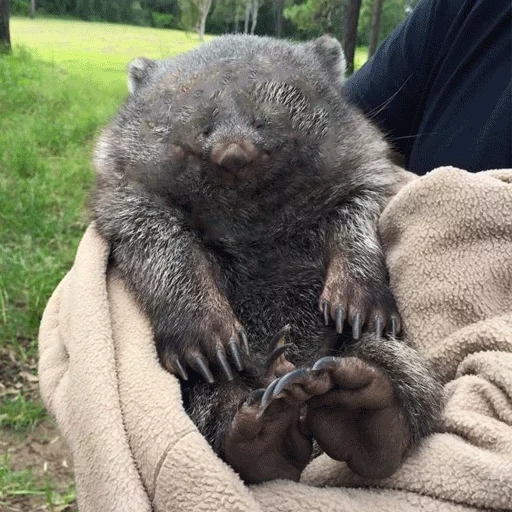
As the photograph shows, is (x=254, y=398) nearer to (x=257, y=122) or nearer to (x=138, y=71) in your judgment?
(x=257, y=122)

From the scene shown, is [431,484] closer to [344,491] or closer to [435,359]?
[344,491]

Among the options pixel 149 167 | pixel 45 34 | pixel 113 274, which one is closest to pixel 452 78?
pixel 149 167

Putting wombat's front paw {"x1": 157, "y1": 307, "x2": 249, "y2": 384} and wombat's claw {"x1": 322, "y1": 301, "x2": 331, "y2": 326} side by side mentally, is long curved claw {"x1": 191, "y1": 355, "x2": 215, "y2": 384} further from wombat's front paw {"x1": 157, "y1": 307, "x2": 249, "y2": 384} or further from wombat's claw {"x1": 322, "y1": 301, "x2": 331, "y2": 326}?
wombat's claw {"x1": 322, "y1": 301, "x2": 331, "y2": 326}

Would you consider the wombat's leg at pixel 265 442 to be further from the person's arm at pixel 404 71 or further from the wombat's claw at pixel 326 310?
the person's arm at pixel 404 71

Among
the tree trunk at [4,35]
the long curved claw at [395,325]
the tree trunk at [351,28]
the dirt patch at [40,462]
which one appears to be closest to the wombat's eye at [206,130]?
the long curved claw at [395,325]

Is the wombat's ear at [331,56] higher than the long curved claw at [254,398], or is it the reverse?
the wombat's ear at [331,56]

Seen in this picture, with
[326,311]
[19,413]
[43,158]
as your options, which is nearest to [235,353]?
[326,311]

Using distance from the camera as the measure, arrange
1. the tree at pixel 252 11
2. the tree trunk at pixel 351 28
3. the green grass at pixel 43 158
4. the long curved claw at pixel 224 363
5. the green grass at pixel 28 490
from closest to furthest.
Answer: the long curved claw at pixel 224 363 < the green grass at pixel 28 490 < the tree at pixel 252 11 < the green grass at pixel 43 158 < the tree trunk at pixel 351 28

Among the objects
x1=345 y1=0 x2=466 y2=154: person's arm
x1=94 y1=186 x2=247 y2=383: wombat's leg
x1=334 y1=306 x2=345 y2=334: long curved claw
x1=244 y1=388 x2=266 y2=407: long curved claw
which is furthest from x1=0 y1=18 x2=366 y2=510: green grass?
x1=244 y1=388 x2=266 y2=407: long curved claw
